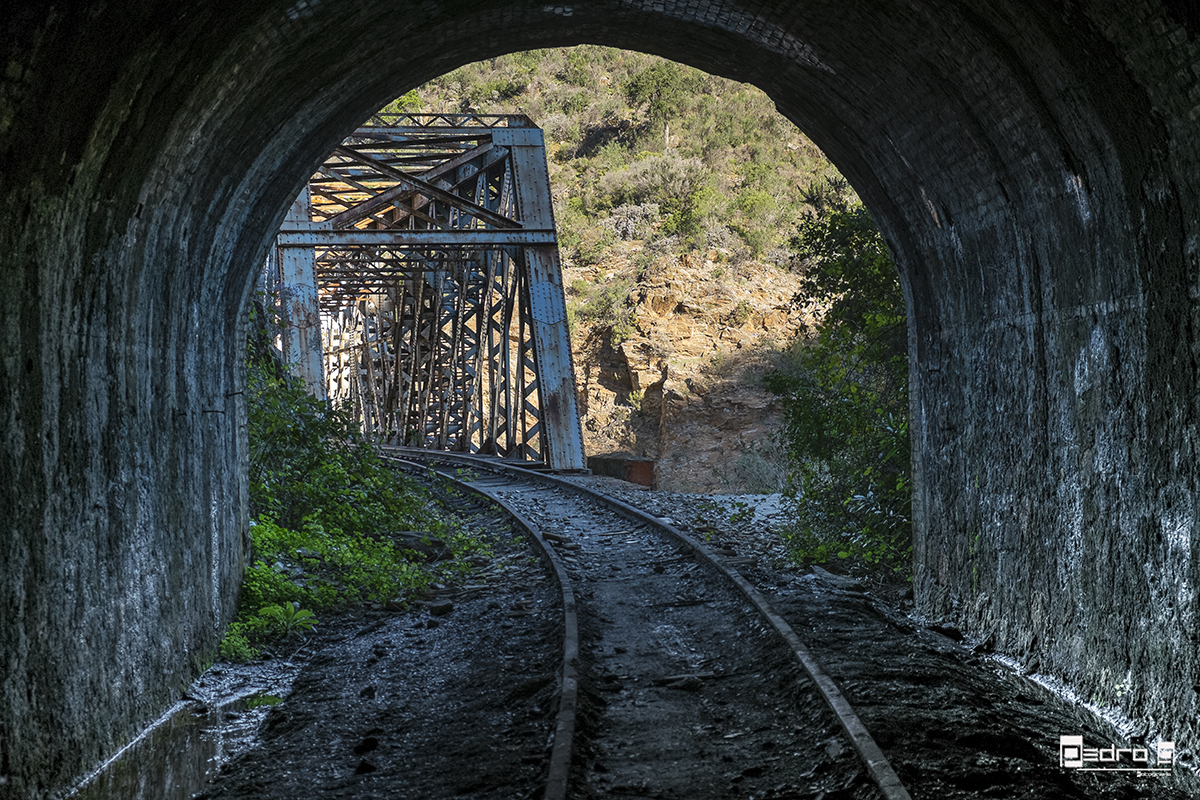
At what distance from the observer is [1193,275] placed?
3.95 metres

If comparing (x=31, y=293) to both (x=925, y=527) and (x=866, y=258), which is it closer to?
(x=925, y=527)

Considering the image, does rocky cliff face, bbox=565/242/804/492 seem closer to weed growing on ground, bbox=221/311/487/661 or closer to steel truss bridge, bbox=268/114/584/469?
steel truss bridge, bbox=268/114/584/469

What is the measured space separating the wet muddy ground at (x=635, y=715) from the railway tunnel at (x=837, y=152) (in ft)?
1.48

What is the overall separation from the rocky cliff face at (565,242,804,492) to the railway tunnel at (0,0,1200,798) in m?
19.7

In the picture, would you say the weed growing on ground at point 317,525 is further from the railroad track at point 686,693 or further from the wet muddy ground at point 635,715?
the railroad track at point 686,693

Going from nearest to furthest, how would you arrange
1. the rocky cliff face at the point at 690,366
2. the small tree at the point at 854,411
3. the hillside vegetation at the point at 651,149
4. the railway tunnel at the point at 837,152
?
the railway tunnel at the point at 837,152 < the small tree at the point at 854,411 < the rocky cliff face at the point at 690,366 < the hillside vegetation at the point at 651,149

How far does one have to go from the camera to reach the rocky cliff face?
2781 cm

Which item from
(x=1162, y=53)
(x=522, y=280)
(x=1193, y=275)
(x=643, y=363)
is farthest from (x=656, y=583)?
(x=643, y=363)

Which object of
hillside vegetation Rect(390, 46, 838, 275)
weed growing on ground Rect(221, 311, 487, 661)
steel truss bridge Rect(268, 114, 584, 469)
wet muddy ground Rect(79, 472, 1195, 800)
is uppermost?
hillside vegetation Rect(390, 46, 838, 275)

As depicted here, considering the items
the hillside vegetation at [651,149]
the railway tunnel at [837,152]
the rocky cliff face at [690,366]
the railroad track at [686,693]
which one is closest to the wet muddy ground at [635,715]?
the railroad track at [686,693]

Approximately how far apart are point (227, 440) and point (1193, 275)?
598 cm

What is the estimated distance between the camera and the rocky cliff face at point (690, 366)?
27812mm

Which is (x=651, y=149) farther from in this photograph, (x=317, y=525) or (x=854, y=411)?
(x=317, y=525)

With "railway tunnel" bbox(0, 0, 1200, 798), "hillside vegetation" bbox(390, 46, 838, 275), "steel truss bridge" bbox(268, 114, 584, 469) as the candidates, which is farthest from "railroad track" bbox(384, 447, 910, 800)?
"hillside vegetation" bbox(390, 46, 838, 275)
